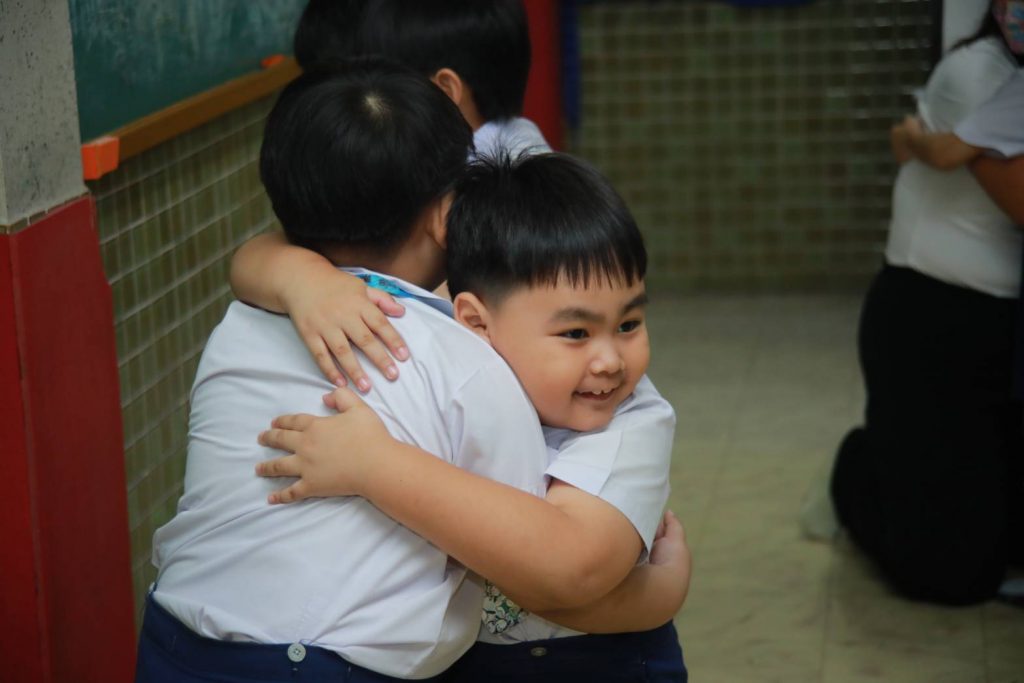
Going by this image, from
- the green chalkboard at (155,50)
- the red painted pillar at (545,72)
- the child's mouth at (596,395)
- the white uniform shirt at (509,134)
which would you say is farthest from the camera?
the red painted pillar at (545,72)

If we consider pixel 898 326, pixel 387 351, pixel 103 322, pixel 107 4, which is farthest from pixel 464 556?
pixel 898 326

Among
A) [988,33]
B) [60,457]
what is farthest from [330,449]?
[988,33]

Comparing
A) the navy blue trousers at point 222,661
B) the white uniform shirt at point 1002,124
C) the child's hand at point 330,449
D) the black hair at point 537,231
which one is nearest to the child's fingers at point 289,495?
Result: the child's hand at point 330,449

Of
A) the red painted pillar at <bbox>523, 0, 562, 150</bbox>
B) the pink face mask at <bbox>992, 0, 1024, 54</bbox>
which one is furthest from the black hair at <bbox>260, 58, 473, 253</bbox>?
the red painted pillar at <bbox>523, 0, 562, 150</bbox>

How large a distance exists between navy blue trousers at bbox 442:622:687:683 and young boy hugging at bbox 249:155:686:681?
27 millimetres

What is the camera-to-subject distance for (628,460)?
121 cm

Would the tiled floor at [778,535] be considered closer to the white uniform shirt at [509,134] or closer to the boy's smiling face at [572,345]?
the white uniform shirt at [509,134]

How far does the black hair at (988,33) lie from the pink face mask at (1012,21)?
20mm

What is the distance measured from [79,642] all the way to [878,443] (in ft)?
4.85

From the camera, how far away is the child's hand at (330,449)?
1125 millimetres

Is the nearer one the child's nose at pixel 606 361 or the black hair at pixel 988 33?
the child's nose at pixel 606 361

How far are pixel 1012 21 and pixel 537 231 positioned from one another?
4.36ft

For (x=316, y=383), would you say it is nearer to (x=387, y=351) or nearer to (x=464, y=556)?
(x=387, y=351)

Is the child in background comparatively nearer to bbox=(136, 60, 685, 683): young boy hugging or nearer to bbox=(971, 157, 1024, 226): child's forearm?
bbox=(136, 60, 685, 683): young boy hugging
